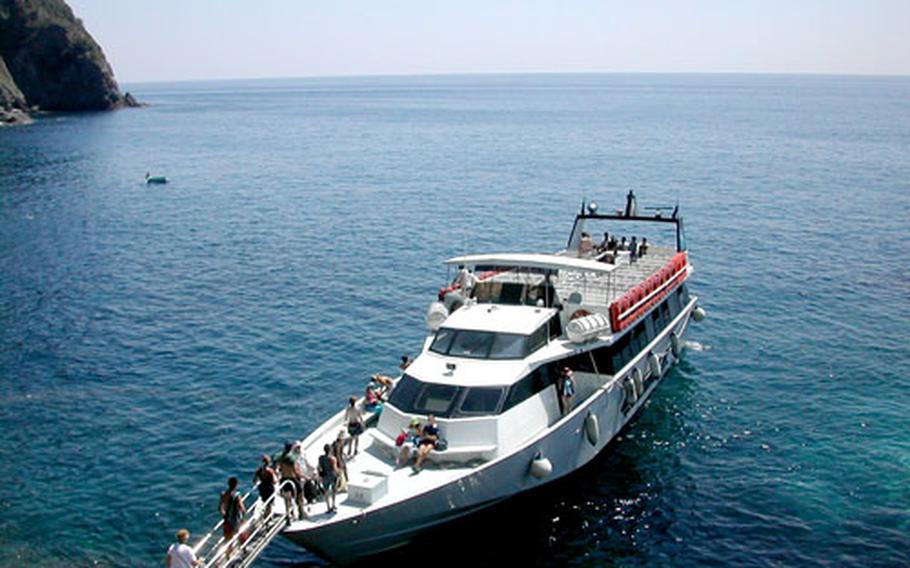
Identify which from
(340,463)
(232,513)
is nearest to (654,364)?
(340,463)

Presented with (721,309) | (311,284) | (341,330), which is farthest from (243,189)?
(721,309)

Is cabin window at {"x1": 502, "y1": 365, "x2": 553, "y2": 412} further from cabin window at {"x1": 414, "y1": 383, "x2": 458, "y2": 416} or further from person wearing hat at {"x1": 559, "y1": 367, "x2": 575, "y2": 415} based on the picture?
cabin window at {"x1": 414, "y1": 383, "x2": 458, "y2": 416}

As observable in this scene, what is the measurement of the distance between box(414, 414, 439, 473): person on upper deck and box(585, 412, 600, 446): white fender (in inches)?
241

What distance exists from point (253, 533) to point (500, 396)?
332 inches

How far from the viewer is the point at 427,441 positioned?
24.5 metres

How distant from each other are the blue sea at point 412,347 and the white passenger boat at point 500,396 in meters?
1.92

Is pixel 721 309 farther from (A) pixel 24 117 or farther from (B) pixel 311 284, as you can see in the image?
(A) pixel 24 117

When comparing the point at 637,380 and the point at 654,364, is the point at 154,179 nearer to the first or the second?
the point at 654,364

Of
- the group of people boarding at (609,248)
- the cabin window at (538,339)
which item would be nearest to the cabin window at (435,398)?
the cabin window at (538,339)

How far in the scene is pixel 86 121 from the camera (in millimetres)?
173625

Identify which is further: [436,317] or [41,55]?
[41,55]

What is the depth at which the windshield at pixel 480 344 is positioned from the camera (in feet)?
90.8

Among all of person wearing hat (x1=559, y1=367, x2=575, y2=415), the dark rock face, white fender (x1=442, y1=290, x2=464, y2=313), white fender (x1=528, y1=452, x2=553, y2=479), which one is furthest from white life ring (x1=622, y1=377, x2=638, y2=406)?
the dark rock face

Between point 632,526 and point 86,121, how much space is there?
173199 millimetres
